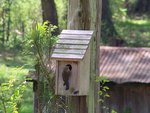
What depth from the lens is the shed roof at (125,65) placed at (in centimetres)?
1408

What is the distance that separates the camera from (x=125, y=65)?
14.7m

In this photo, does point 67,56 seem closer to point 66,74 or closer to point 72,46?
point 72,46

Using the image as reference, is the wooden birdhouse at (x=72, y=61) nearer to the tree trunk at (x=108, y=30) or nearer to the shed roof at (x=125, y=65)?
the shed roof at (x=125, y=65)

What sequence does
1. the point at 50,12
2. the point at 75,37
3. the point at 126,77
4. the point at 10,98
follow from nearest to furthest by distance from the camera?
1. the point at 75,37
2. the point at 10,98
3. the point at 126,77
4. the point at 50,12

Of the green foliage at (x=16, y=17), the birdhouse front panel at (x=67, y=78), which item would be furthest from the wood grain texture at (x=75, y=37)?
the green foliage at (x=16, y=17)

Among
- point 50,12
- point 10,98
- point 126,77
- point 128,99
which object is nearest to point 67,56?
point 10,98

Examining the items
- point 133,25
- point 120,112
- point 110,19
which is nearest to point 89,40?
point 120,112

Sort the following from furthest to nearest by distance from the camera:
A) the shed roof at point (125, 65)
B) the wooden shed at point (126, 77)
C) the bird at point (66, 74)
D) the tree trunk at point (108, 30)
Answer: the tree trunk at point (108, 30) < the wooden shed at point (126, 77) < the shed roof at point (125, 65) < the bird at point (66, 74)

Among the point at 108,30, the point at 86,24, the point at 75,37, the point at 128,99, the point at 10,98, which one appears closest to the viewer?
the point at 75,37

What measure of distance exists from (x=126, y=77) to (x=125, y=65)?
0.62m

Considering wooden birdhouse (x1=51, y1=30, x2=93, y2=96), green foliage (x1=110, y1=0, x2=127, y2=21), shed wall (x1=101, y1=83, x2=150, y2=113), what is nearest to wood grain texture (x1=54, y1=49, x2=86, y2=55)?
wooden birdhouse (x1=51, y1=30, x2=93, y2=96)

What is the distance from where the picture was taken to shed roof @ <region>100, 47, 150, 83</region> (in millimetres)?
14078

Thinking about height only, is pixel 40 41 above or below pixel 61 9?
above

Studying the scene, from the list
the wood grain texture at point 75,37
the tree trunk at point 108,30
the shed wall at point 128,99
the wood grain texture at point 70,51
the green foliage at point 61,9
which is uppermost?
the wood grain texture at point 75,37
